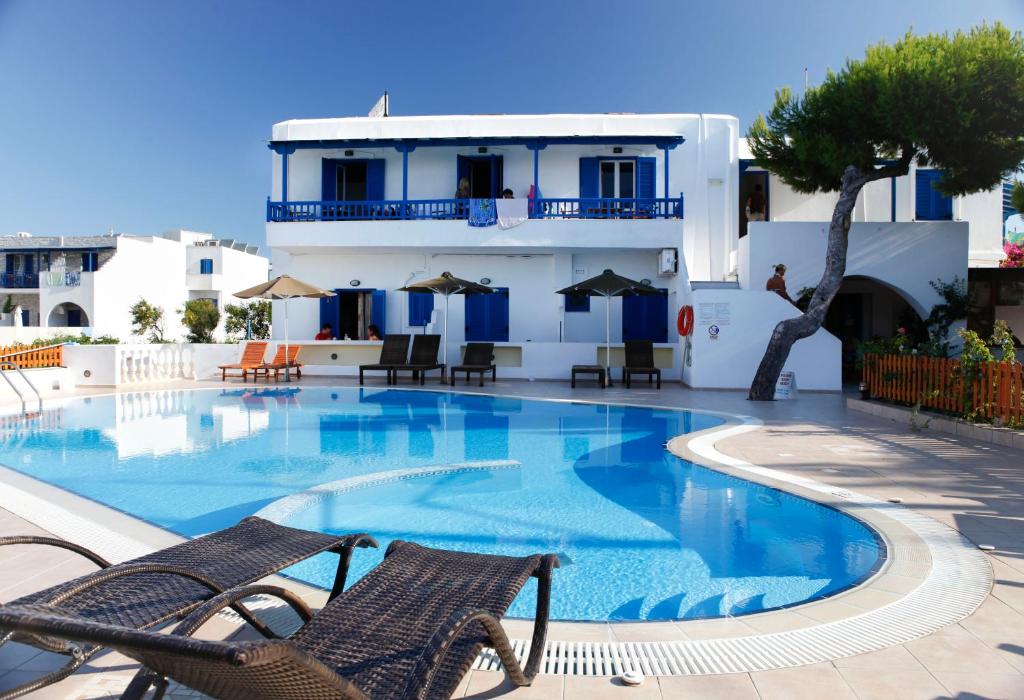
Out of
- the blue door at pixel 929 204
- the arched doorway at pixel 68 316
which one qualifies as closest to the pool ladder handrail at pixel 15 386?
the blue door at pixel 929 204

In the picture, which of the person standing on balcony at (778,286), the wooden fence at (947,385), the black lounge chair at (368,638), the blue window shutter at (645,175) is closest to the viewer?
the black lounge chair at (368,638)

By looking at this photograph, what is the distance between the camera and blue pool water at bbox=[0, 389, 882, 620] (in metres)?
4.20

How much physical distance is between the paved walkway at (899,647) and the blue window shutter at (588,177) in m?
13.5

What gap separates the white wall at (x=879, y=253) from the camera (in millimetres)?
15867

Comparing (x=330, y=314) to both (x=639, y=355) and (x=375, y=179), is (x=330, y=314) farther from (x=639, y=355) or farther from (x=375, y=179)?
(x=639, y=355)

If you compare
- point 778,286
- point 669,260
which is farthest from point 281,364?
point 778,286

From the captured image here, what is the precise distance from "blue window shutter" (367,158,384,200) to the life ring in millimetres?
9763

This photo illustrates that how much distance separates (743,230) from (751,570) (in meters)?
17.2

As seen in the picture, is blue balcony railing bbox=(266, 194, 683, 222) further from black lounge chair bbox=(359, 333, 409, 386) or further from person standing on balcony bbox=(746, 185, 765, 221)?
black lounge chair bbox=(359, 333, 409, 386)

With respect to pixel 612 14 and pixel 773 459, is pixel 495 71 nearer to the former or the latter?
pixel 612 14

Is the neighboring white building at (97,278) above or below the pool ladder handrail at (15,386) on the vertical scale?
above

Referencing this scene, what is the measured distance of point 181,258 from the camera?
163 feet

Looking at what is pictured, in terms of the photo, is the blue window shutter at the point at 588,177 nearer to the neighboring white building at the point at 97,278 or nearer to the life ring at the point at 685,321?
the life ring at the point at 685,321

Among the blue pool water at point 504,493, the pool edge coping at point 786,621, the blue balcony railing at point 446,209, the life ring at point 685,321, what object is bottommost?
the blue pool water at point 504,493
